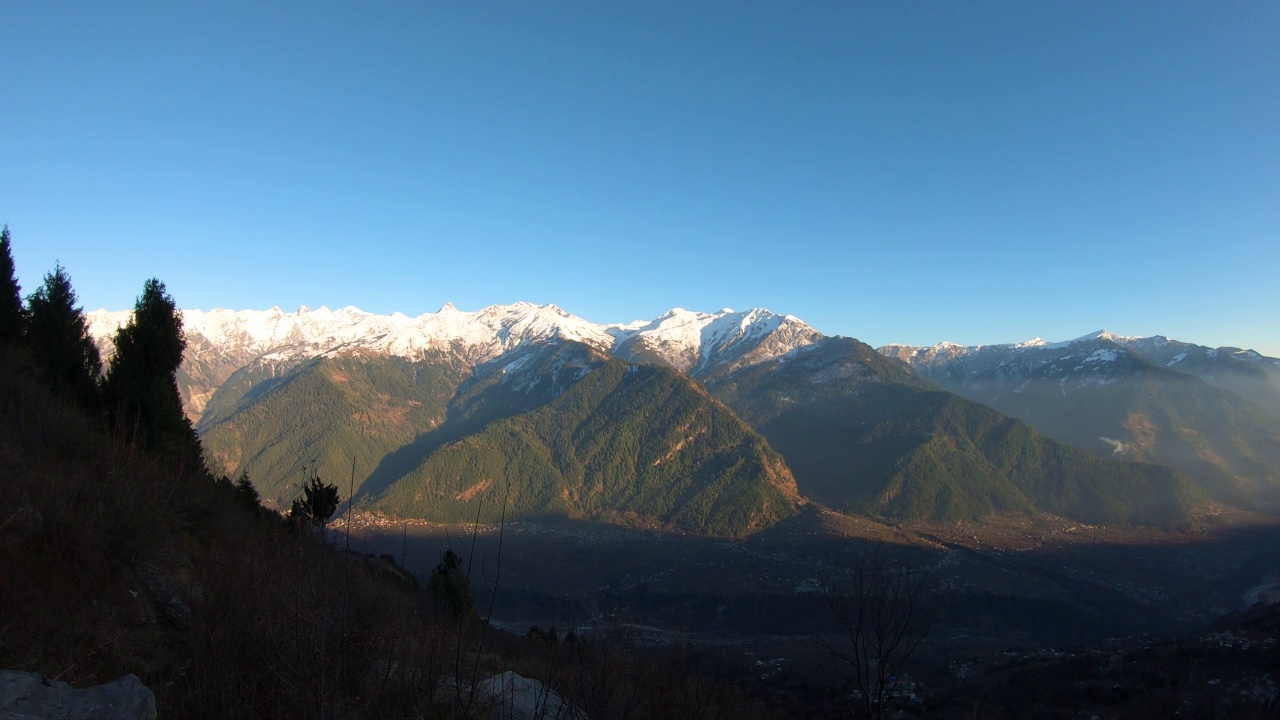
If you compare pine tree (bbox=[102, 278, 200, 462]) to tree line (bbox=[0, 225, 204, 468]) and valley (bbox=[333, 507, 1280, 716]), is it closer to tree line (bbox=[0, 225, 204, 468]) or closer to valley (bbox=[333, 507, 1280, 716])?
tree line (bbox=[0, 225, 204, 468])

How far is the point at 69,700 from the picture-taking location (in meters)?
6.46

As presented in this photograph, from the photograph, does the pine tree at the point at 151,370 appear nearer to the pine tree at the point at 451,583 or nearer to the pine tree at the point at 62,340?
the pine tree at the point at 62,340

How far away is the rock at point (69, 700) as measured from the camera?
20.3ft

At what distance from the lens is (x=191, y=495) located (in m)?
16.4

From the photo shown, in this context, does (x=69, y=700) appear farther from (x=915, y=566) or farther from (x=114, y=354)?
(x=915, y=566)

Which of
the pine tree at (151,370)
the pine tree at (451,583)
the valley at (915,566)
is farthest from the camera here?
the valley at (915,566)

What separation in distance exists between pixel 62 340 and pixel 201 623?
102ft

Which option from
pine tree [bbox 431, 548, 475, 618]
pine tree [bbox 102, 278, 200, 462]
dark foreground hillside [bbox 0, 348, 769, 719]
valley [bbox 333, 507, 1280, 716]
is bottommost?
valley [bbox 333, 507, 1280, 716]

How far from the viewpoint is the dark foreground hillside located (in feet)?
26.0

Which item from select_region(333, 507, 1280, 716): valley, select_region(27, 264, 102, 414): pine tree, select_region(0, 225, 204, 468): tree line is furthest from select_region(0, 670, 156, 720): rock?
select_region(333, 507, 1280, 716): valley

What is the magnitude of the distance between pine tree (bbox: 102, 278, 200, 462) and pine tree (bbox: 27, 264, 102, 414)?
0.90 metres

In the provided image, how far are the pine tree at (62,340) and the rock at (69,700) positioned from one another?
93.4ft

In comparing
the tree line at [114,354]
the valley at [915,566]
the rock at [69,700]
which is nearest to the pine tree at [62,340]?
the tree line at [114,354]

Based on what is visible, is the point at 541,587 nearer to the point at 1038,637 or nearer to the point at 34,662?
the point at 1038,637
